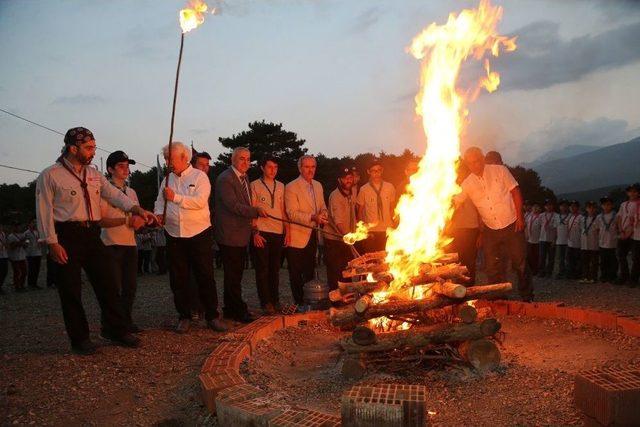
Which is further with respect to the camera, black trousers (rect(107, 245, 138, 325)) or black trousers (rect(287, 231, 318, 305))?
black trousers (rect(287, 231, 318, 305))

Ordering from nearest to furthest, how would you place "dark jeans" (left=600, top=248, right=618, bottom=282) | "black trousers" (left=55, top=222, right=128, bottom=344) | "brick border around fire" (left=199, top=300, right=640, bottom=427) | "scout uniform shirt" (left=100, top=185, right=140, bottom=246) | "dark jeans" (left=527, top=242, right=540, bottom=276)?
"brick border around fire" (left=199, top=300, right=640, bottom=427), "black trousers" (left=55, top=222, right=128, bottom=344), "scout uniform shirt" (left=100, top=185, right=140, bottom=246), "dark jeans" (left=600, top=248, right=618, bottom=282), "dark jeans" (left=527, top=242, right=540, bottom=276)

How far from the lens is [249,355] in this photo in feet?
15.6

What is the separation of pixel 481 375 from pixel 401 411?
5.60ft

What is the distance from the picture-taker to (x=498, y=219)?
6.90 m

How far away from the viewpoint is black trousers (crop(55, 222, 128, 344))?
16.2ft

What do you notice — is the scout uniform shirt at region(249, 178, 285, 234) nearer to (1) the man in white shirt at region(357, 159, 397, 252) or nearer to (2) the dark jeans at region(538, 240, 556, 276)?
(1) the man in white shirt at region(357, 159, 397, 252)

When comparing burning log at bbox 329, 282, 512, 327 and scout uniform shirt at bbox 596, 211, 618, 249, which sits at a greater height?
scout uniform shirt at bbox 596, 211, 618, 249

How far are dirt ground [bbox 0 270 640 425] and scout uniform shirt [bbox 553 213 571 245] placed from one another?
7.51 meters

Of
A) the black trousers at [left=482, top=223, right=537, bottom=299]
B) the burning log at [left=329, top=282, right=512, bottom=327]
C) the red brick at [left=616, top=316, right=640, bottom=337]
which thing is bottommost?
the red brick at [left=616, top=316, right=640, bottom=337]

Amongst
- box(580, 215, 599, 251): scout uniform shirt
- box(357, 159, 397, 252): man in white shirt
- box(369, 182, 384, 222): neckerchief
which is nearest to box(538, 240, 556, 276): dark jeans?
box(580, 215, 599, 251): scout uniform shirt

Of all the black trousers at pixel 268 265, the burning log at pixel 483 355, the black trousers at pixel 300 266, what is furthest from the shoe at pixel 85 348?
the burning log at pixel 483 355

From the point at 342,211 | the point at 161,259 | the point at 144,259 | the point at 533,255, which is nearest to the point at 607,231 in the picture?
the point at 533,255

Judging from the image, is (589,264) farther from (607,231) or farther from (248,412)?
(248,412)

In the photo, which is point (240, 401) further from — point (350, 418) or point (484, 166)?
point (484, 166)
